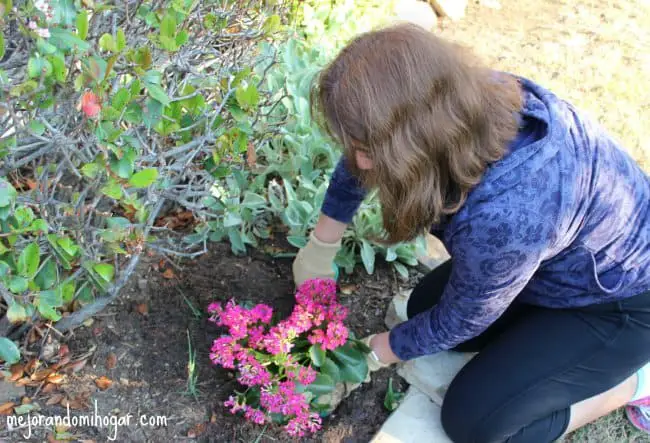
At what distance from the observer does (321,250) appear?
211 cm

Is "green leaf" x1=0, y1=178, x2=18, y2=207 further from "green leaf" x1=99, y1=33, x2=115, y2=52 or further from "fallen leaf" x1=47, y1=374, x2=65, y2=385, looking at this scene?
"fallen leaf" x1=47, y1=374, x2=65, y2=385

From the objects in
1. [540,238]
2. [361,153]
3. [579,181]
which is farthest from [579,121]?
[361,153]

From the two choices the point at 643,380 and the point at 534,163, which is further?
the point at 643,380

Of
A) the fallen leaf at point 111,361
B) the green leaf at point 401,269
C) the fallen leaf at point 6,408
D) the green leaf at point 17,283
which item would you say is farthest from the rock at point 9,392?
the green leaf at point 401,269

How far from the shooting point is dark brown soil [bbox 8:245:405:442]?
6.22 feet

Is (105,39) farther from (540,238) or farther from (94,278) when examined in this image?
(540,238)

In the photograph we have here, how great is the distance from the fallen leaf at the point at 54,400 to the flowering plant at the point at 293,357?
50 centimetres

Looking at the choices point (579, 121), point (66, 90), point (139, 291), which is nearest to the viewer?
point (66, 90)

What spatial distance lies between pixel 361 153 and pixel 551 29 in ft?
11.0

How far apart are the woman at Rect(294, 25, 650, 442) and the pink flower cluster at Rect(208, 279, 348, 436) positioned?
217mm

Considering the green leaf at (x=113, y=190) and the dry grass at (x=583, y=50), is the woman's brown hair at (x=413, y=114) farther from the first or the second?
the dry grass at (x=583, y=50)

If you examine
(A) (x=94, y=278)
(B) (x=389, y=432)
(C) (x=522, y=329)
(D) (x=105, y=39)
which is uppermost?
(D) (x=105, y=39)

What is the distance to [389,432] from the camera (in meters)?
2.01

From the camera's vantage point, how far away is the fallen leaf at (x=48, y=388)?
1.87 metres
